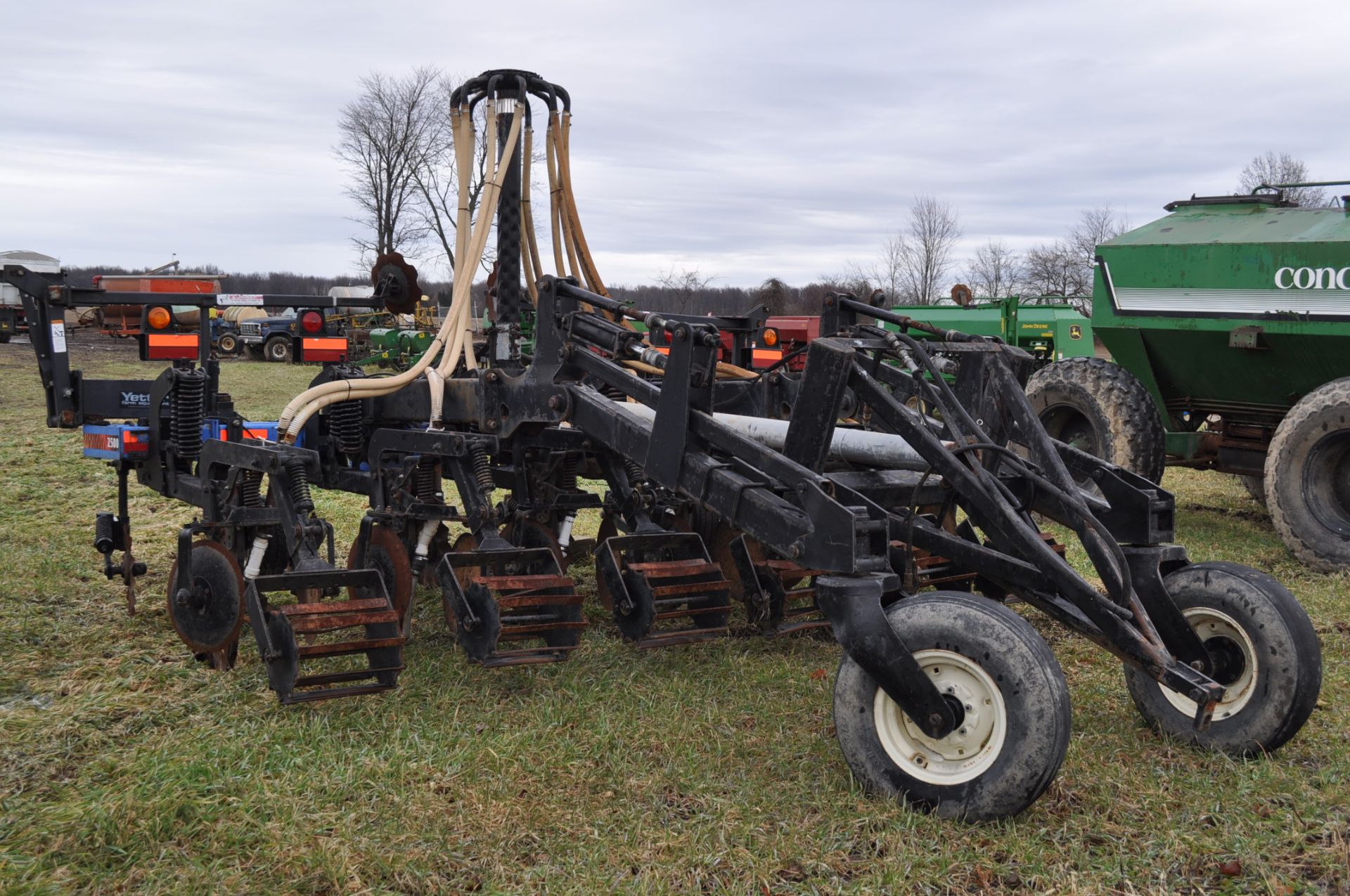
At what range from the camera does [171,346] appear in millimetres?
5723

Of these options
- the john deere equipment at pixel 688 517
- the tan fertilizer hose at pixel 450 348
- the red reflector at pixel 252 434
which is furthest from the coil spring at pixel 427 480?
the red reflector at pixel 252 434

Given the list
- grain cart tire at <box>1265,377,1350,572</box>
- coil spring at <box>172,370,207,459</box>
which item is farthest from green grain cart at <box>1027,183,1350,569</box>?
coil spring at <box>172,370,207,459</box>

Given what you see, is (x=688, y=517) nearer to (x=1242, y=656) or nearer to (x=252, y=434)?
(x=252, y=434)

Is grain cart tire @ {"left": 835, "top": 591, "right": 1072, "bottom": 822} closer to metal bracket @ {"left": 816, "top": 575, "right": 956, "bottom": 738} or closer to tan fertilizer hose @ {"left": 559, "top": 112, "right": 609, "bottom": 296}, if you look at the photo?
metal bracket @ {"left": 816, "top": 575, "right": 956, "bottom": 738}

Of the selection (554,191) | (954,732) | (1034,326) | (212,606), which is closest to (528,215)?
(554,191)

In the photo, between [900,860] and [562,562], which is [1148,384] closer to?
[562,562]

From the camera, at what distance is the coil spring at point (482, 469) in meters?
5.42

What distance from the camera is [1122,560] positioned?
12.1 feet

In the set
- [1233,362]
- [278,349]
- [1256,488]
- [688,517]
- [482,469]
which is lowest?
[278,349]

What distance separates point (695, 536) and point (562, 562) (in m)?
0.75

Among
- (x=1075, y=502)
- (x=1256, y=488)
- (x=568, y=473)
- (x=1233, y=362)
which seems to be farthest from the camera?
(x=1256, y=488)

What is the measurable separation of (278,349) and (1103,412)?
936 inches

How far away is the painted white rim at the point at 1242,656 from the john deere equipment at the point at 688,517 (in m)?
0.01

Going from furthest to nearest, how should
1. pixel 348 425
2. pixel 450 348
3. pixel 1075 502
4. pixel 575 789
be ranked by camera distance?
pixel 348 425, pixel 450 348, pixel 1075 502, pixel 575 789
